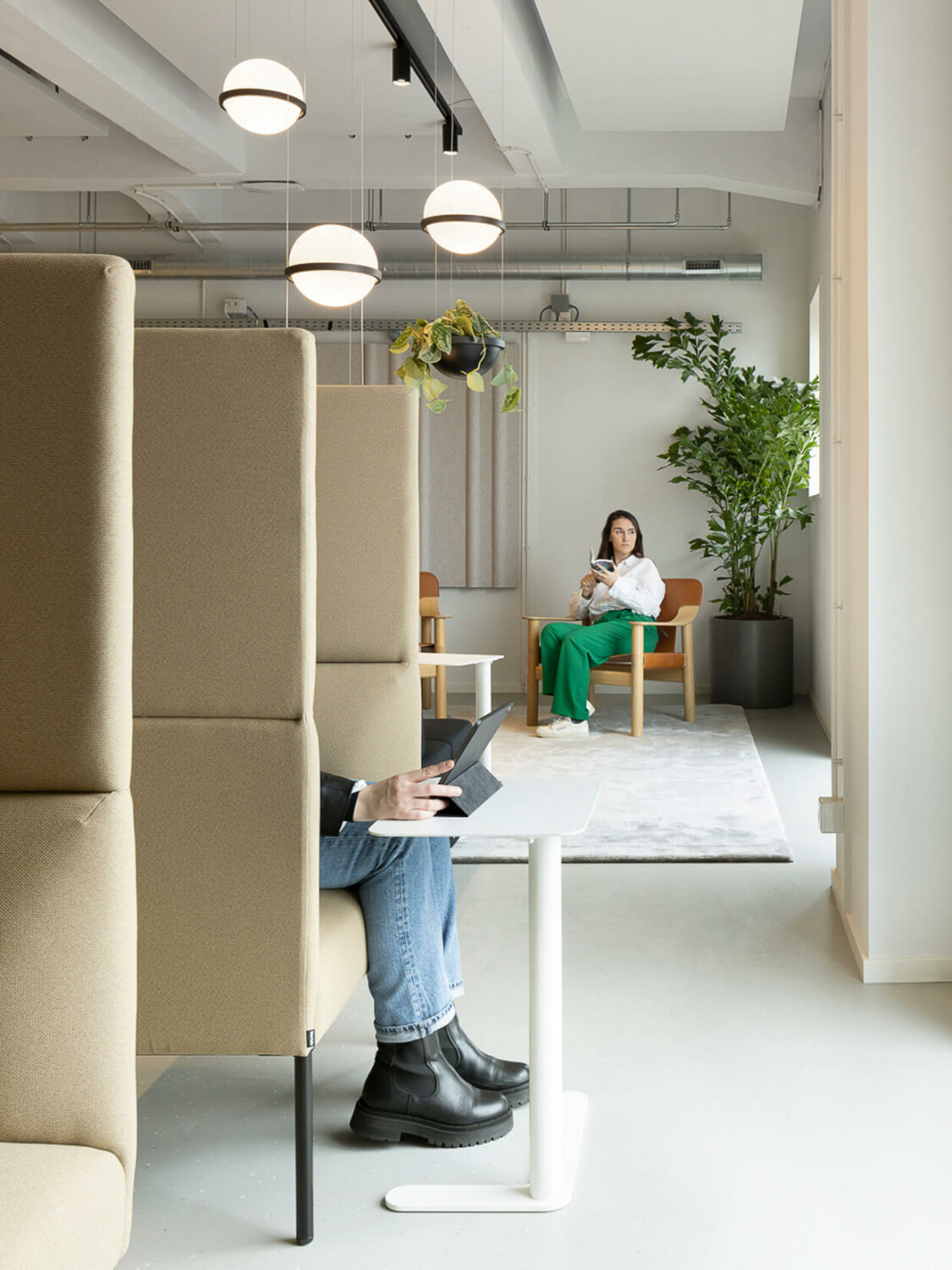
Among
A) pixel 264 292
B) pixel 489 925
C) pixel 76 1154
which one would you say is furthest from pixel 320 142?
pixel 76 1154

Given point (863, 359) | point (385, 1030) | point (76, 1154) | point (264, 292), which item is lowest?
point (385, 1030)

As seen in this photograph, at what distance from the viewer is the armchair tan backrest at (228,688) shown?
183 centimetres

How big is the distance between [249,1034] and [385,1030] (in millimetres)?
346

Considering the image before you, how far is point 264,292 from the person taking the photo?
30.0 feet

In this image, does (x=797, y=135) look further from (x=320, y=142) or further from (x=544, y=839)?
(x=544, y=839)

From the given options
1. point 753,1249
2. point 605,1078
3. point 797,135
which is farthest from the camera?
point 797,135

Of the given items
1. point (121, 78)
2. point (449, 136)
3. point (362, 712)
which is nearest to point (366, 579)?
point (362, 712)

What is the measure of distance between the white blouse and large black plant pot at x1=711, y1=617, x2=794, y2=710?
743 mm

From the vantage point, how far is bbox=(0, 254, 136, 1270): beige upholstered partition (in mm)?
1226

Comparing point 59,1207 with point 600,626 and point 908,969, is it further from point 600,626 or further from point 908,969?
point 600,626

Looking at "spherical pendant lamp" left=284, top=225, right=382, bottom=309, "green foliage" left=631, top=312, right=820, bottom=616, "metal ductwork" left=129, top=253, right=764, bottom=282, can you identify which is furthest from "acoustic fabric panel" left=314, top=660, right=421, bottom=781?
"metal ductwork" left=129, top=253, right=764, bottom=282

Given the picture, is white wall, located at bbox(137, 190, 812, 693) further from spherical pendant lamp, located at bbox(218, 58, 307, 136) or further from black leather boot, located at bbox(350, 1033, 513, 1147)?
black leather boot, located at bbox(350, 1033, 513, 1147)

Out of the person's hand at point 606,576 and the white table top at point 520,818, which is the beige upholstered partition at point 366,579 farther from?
the person's hand at point 606,576

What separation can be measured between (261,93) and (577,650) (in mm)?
3818
